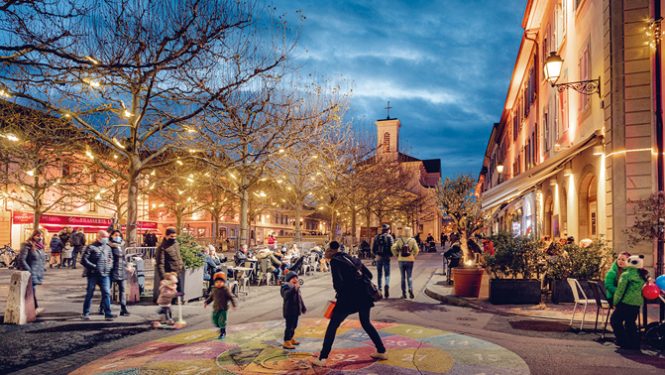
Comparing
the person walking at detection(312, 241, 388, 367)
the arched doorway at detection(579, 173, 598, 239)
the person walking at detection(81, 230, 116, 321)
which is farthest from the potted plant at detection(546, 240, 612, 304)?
the person walking at detection(81, 230, 116, 321)

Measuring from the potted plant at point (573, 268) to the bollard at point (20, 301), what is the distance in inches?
434

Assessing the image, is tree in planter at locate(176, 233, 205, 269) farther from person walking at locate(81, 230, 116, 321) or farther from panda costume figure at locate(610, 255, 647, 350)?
panda costume figure at locate(610, 255, 647, 350)

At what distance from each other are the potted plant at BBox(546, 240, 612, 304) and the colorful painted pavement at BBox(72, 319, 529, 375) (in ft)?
15.3

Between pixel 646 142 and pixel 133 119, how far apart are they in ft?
45.3

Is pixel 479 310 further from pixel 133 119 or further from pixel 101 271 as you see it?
pixel 133 119

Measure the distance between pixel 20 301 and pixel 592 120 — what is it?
1504cm

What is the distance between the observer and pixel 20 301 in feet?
31.1

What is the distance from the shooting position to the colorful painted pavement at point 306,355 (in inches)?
245

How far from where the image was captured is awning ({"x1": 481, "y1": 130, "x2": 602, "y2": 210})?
565 inches

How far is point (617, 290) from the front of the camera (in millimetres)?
7730

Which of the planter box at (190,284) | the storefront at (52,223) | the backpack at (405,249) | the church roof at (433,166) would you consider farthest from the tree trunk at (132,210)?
the church roof at (433,166)

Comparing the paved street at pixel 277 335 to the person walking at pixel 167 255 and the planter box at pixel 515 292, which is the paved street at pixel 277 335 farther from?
the person walking at pixel 167 255

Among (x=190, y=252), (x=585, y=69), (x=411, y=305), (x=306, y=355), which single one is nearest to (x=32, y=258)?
(x=190, y=252)

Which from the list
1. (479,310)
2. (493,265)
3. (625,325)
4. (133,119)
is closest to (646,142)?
(493,265)
